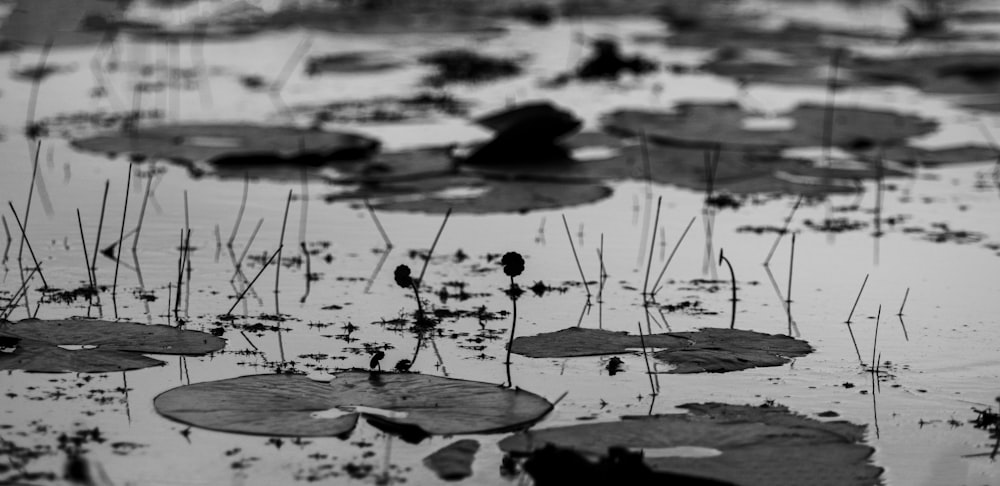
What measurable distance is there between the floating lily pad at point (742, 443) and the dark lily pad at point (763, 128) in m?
3.86

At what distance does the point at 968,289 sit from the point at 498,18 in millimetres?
9326

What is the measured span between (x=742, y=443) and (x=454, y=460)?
2.01 ft

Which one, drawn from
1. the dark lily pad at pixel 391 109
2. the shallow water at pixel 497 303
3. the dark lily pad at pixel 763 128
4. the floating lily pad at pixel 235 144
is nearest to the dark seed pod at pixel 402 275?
the shallow water at pixel 497 303

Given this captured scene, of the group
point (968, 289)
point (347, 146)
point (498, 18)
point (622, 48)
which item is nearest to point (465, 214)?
point (347, 146)

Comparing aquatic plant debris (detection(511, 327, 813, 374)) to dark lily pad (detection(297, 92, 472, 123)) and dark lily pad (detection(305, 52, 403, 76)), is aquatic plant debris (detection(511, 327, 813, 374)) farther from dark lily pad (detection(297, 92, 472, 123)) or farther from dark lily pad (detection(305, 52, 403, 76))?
dark lily pad (detection(305, 52, 403, 76))

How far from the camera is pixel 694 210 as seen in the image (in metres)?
5.69

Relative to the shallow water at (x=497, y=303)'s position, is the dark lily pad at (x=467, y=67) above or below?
above

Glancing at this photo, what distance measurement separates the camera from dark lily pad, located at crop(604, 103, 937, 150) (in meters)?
7.00

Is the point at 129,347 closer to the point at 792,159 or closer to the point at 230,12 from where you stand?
the point at 792,159

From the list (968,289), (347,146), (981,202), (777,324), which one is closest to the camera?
(777,324)

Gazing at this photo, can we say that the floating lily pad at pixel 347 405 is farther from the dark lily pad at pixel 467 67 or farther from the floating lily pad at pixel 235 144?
the dark lily pad at pixel 467 67

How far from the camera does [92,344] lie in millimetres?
3502

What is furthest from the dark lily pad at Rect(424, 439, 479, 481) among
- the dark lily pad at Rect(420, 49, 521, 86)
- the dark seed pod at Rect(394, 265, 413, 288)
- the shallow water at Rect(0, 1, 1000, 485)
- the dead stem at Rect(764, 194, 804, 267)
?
the dark lily pad at Rect(420, 49, 521, 86)

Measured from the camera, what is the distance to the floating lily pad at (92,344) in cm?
336
